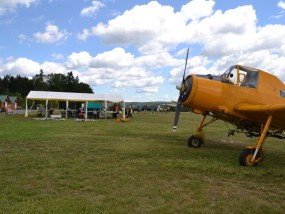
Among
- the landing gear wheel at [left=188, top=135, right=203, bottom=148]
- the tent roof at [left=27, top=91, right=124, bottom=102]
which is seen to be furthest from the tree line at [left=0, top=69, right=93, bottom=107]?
the landing gear wheel at [left=188, top=135, right=203, bottom=148]

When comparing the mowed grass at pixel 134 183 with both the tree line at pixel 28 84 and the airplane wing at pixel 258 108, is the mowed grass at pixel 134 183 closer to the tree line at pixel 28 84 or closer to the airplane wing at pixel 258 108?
the airplane wing at pixel 258 108

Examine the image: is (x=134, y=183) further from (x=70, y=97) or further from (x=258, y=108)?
(x=70, y=97)

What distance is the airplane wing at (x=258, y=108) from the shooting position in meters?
8.45

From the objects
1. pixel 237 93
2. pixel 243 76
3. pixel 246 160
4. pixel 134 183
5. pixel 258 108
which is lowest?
pixel 134 183

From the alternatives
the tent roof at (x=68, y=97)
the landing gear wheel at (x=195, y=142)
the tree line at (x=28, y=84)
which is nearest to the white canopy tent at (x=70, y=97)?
the tent roof at (x=68, y=97)

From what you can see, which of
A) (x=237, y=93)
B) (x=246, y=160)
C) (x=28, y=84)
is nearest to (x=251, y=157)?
(x=246, y=160)

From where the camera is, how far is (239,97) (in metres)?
9.73

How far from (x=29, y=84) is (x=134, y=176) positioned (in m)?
125

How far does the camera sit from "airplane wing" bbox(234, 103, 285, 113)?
27.7ft

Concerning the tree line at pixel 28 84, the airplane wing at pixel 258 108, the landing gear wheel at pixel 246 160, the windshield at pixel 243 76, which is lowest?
the landing gear wheel at pixel 246 160

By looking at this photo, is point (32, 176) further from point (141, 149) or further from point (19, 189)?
point (141, 149)

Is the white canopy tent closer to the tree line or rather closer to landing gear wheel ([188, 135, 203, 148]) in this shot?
landing gear wheel ([188, 135, 203, 148])

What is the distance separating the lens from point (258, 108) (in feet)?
29.6

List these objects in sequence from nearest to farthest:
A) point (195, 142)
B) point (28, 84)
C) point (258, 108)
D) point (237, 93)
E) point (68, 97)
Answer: point (258, 108), point (237, 93), point (195, 142), point (68, 97), point (28, 84)
